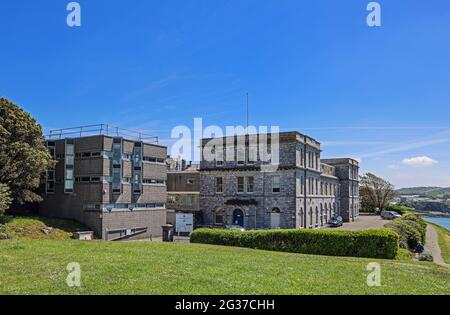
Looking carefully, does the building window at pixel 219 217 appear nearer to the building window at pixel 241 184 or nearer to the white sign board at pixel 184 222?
the building window at pixel 241 184

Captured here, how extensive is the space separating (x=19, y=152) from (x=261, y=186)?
24.6m

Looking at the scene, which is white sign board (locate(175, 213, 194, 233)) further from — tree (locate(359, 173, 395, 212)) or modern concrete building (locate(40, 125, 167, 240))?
tree (locate(359, 173, 395, 212))

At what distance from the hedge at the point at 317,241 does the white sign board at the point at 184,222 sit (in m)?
15.8

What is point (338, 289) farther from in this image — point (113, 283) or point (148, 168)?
point (148, 168)

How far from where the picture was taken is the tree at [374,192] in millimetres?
83381

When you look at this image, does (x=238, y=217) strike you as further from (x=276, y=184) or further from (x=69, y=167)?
(x=69, y=167)

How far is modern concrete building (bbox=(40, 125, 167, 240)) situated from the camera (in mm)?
34781

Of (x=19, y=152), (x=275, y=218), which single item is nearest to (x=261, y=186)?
(x=275, y=218)

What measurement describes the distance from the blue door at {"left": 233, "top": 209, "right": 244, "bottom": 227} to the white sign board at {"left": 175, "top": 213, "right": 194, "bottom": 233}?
504 cm

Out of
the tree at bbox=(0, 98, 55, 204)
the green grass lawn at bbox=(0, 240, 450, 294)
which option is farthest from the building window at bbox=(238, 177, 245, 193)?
the green grass lawn at bbox=(0, 240, 450, 294)

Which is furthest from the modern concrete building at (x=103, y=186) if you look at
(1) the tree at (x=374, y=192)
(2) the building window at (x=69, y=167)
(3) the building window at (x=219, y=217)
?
(1) the tree at (x=374, y=192)
